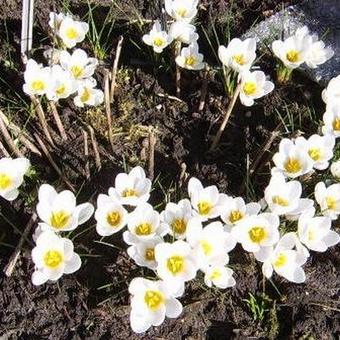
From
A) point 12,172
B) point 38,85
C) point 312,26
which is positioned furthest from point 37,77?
point 312,26

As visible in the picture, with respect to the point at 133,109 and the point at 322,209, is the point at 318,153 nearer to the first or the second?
the point at 322,209

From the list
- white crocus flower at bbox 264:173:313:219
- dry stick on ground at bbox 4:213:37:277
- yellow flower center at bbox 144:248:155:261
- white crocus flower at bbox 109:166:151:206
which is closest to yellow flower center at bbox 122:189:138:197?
white crocus flower at bbox 109:166:151:206

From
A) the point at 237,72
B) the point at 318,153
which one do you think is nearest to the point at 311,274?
the point at 318,153

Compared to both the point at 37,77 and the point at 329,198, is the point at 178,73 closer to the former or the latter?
the point at 37,77

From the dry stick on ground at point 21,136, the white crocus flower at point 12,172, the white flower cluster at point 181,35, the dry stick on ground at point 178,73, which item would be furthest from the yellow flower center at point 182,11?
the white crocus flower at point 12,172

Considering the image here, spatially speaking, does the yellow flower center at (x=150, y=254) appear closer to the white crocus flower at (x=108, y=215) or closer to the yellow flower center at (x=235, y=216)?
the white crocus flower at (x=108, y=215)

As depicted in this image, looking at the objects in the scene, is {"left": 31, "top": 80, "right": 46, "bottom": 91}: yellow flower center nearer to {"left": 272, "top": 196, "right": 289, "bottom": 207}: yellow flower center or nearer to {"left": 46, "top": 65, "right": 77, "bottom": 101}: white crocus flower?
{"left": 46, "top": 65, "right": 77, "bottom": 101}: white crocus flower
